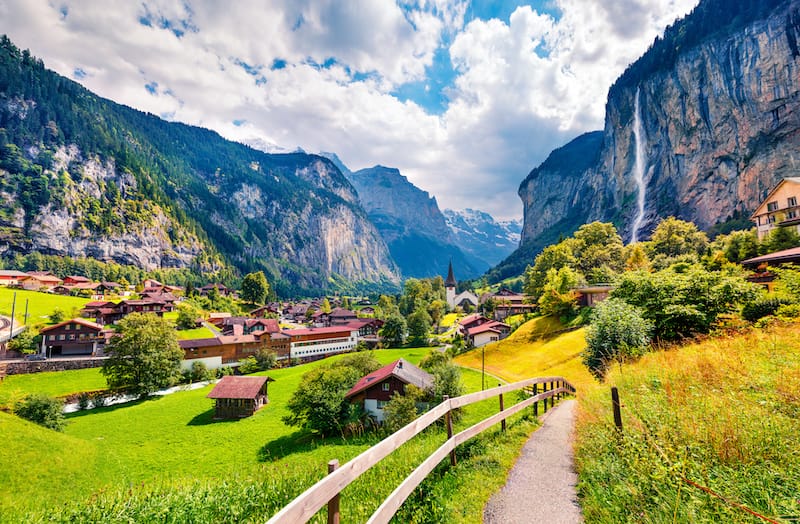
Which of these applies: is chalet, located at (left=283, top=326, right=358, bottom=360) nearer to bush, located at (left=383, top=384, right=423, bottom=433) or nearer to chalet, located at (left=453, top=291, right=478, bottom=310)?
chalet, located at (left=453, top=291, right=478, bottom=310)

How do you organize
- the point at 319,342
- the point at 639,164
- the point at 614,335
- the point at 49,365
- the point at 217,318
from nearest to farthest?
the point at 614,335 < the point at 49,365 < the point at 319,342 < the point at 217,318 < the point at 639,164

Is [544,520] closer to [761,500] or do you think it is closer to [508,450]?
[761,500]

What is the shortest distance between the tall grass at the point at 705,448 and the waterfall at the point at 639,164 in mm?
162682

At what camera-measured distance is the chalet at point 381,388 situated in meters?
27.5

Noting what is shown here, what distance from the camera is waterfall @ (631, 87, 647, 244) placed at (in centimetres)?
14388

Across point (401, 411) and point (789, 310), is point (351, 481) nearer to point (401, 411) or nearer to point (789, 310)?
point (789, 310)

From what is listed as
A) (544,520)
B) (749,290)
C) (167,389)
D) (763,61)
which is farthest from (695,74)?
(167,389)

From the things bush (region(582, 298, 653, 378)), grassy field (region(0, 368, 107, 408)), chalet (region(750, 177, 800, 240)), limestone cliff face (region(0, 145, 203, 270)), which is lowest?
grassy field (region(0, 368, 107, 408))

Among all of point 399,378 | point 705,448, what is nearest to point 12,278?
point 399,378

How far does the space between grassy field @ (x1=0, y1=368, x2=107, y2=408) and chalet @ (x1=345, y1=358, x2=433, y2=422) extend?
4300 cm

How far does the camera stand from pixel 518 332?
53.0 m

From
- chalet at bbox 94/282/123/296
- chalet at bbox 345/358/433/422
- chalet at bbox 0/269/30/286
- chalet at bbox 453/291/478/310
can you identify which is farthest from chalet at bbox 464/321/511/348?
chalet at bbox 0/269/30/286

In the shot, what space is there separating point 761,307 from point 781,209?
4620 centimetres

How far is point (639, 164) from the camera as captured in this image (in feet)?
500
